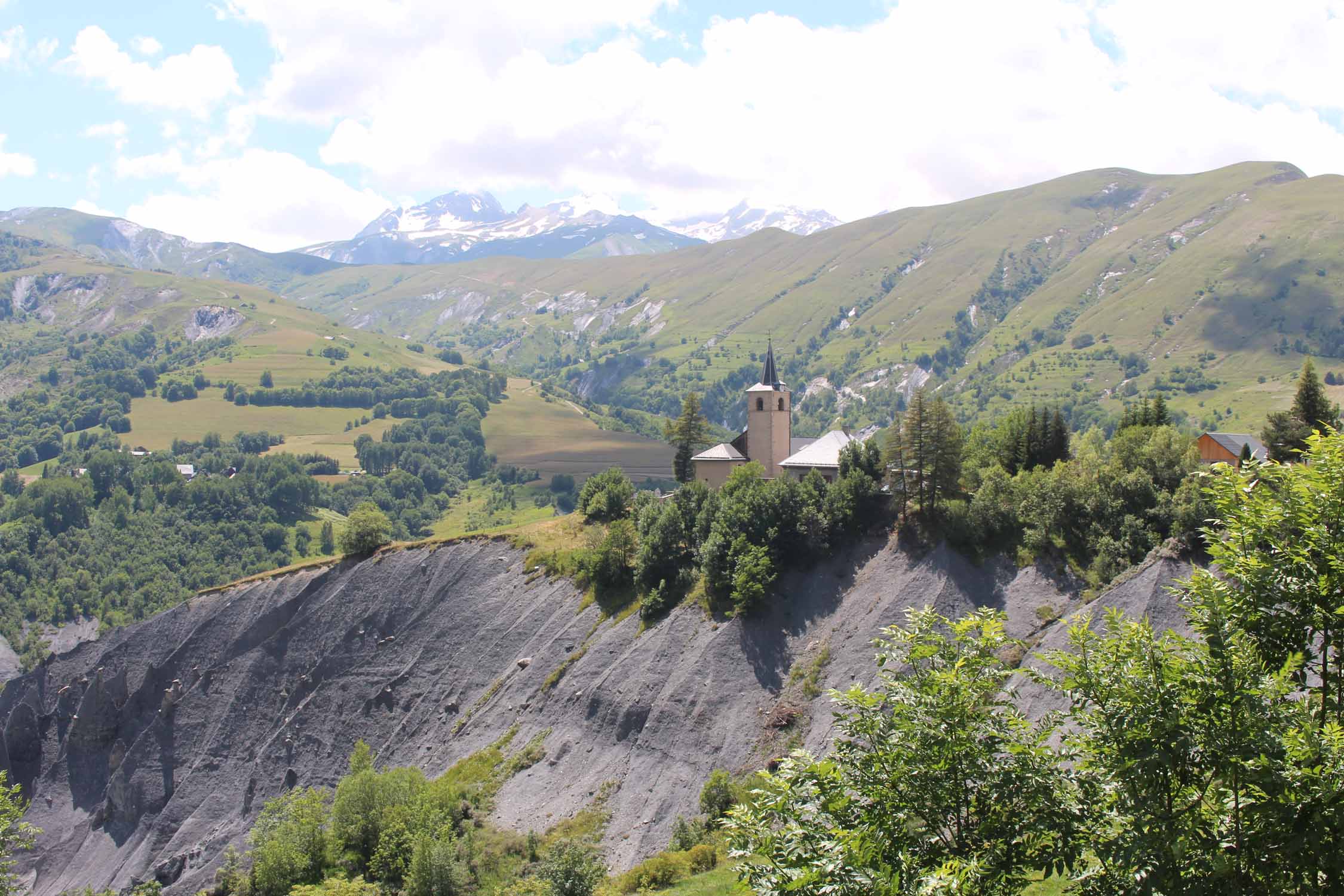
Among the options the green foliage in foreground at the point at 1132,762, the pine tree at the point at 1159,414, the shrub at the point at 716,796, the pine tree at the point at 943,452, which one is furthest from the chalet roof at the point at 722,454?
the green foliage in foreground at the point at 1132,762

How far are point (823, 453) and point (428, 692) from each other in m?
39.5

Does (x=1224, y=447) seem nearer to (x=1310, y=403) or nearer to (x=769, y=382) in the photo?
(x=1310, y=403)

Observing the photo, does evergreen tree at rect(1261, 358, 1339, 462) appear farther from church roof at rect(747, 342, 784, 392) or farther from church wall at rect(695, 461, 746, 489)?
church wall at rect(695, 461, 746, 489)

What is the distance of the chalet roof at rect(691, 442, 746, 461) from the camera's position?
3501 inches

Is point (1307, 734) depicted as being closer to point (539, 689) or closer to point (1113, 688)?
point (1113, 688)

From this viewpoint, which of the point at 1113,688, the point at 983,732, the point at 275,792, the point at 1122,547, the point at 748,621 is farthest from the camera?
the point at 275,792

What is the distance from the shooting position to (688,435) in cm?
9438

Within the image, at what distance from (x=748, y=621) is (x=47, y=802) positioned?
72.5 m

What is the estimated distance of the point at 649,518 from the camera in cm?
7925

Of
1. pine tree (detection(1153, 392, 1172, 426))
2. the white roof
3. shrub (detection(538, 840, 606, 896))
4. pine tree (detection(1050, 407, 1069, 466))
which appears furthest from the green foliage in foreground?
pine tree (detection(1153, 392, 1172, 426))

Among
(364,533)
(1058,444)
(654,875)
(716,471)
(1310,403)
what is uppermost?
(1310,403)

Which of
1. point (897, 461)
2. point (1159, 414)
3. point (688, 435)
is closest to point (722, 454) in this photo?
point (688, 435)

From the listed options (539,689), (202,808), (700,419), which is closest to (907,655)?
(539,689)

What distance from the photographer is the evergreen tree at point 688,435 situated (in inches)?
3706
